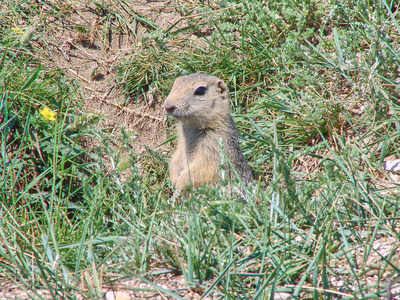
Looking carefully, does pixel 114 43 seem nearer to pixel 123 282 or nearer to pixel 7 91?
pixel 7 91

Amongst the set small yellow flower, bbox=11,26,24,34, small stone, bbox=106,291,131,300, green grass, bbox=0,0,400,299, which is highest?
small yellow flower, bbox=11,26,24,34

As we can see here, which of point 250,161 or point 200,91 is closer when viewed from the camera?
point 200,91

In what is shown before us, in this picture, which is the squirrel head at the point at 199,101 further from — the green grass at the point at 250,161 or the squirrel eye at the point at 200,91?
the green grass at the point at 250,161

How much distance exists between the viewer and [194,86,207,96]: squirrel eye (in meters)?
4.85

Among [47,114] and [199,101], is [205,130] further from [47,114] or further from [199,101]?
[47,114]

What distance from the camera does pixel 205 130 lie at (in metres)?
5.00

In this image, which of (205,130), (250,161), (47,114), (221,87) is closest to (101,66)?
(47,114)

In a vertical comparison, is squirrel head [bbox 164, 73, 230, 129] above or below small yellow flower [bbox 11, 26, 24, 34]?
below

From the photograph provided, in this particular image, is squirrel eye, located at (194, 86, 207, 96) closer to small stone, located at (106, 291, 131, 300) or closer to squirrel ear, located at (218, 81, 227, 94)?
squirrel ear, located at (218, 81, 227, 94)

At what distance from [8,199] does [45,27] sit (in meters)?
3.26

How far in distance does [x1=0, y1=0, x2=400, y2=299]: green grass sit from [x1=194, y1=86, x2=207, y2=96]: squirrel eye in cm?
82

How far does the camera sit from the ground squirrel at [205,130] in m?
4.79

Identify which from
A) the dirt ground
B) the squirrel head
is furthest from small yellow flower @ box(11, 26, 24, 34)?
the squirrel head

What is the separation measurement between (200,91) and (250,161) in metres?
1.29
